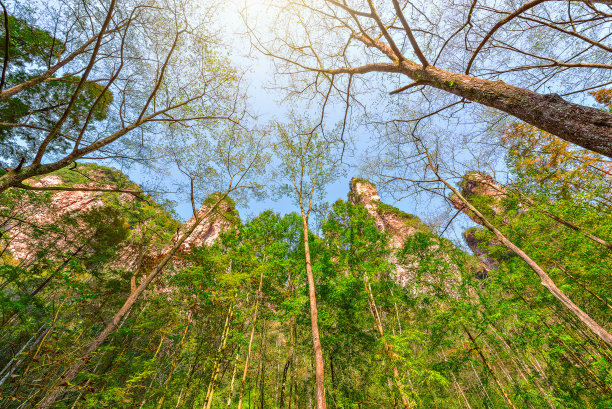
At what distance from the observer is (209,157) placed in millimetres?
7961

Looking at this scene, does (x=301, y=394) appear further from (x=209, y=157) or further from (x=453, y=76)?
(x=453, y=76)

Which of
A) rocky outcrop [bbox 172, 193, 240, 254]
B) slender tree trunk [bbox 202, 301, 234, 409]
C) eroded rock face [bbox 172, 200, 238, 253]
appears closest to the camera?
slender tree trunk [bbox 202, 301, 234, 409]

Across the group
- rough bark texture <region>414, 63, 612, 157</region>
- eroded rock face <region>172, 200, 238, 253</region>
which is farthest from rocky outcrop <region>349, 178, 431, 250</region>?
rough bark texture <region>414, 63, 612, 157</region>

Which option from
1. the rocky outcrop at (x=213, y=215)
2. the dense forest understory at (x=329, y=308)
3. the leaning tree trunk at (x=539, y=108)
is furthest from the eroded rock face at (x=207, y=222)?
the leaning tree trunk at (x=539, y=108)

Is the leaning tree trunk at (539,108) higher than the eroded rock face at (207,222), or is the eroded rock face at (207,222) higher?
the eroded rock face at (207,222)

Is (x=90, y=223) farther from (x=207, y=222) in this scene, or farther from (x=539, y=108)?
(x=539, y=108)

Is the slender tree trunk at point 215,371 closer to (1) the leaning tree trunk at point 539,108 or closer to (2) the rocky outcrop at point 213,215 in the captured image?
(2) the rocky outcrop at point 213,215

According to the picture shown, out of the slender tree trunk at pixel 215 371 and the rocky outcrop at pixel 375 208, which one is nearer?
the slender tree trunk at pixel 215 371

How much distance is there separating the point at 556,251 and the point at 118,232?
16.0m

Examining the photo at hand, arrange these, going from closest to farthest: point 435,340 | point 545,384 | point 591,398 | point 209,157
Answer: point 591,398
point 435,340
point 545,384
point 209,157

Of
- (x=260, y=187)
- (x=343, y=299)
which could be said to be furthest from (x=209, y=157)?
(x=343, y=299)

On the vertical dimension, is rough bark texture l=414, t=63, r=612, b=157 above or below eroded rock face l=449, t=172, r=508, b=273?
below

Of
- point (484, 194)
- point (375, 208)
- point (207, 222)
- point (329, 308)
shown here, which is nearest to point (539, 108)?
point (329, 308)

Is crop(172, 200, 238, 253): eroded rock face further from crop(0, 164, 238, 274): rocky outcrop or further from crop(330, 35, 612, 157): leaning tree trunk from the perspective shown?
crop(330, 35, 612, 157): leaning tree trunk
